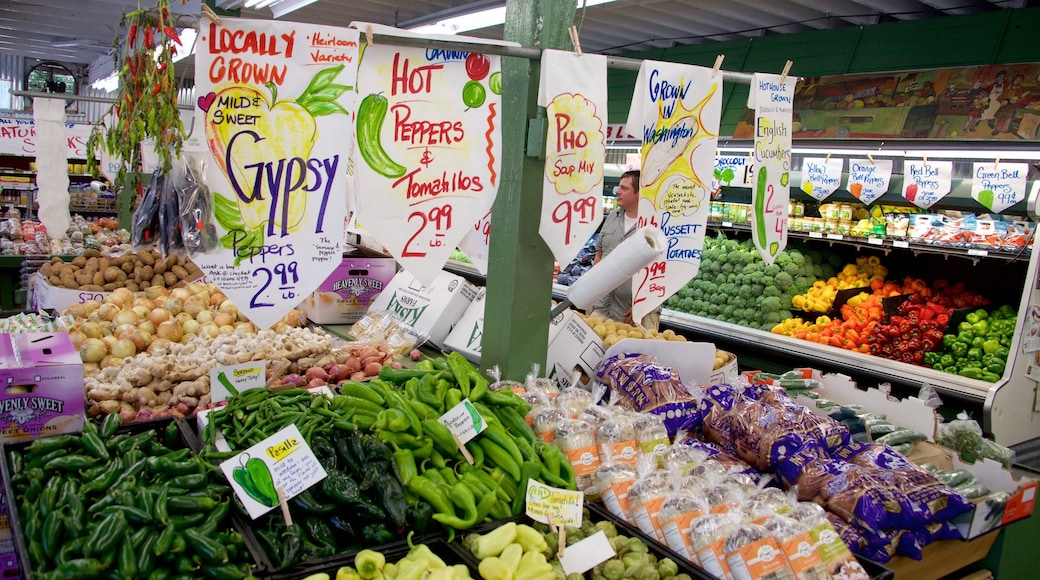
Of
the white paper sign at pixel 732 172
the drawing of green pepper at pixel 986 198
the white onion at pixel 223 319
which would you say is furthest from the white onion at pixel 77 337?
the drawing of green pepper at pixel 986 198

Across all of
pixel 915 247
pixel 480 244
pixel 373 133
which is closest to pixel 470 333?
pixel 480 244

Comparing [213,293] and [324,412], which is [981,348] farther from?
[213,293]

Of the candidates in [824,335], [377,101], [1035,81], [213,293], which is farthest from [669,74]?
[1035,81]

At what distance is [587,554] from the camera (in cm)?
204

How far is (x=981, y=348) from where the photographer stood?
4930 millimetres

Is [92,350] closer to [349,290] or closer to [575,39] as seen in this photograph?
[349,290]

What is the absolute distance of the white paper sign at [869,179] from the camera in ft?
19.0

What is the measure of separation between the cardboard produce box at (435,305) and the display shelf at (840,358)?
7.21ft

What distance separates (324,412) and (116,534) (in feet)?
2.70

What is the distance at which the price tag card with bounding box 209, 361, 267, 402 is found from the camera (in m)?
2.78

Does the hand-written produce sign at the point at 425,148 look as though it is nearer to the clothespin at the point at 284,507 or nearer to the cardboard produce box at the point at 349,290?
the clothespin at the point at 284,507

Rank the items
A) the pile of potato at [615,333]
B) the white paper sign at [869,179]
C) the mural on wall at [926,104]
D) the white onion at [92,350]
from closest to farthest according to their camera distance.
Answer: the white onion at [92,350], the pile of potato at [615,333], the white paper sign at [869,179], the mural on wall at [926,104]

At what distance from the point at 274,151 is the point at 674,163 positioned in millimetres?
1714

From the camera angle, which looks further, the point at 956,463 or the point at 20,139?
the point at 20,139
